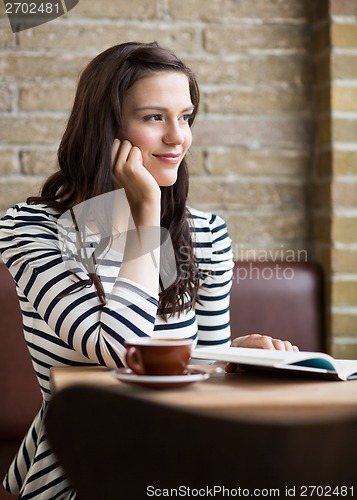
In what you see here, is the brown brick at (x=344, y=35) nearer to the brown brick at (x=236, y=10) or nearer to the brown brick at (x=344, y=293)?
the brown brick at (x=236, y=10)

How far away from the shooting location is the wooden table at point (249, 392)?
3.06ft

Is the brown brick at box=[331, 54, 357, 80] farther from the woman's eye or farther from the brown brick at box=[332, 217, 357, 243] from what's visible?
the woman's eye

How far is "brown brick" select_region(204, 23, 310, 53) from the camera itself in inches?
89.7

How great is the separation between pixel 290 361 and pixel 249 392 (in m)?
0.10

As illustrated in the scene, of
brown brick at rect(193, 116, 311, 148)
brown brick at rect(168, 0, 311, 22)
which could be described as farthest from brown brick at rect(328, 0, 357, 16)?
brown brick at rect(193, 116, 311, 148)

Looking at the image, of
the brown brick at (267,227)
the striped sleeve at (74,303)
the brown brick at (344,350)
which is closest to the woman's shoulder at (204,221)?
the brown brick at (267,227)

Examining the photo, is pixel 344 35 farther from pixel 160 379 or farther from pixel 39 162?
pixel 160 379

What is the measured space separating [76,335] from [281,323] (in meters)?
0.91

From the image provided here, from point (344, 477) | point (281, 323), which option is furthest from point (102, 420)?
point (281, 323)

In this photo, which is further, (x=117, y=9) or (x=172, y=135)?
(x=117, y=9)

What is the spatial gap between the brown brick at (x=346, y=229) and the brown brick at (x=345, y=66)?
425 mm

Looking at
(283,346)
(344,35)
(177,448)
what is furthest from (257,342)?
(344,35)

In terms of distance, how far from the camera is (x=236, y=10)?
7.50 feet

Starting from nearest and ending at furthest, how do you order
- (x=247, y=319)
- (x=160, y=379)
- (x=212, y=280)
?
(x=160, y=379), (x=212, y=280), (x=247, y=319)
